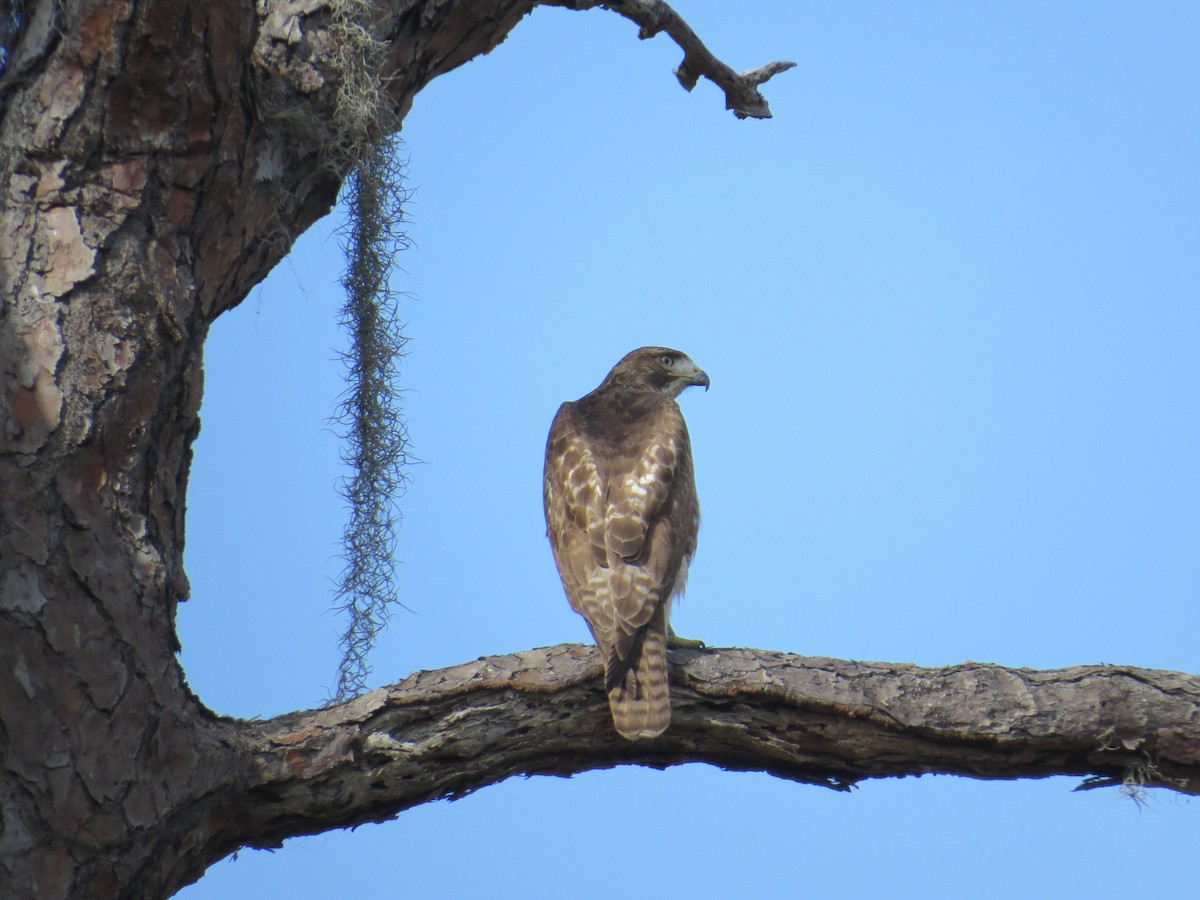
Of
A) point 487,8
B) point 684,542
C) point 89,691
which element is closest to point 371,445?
point 684,542

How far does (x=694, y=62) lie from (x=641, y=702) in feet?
11.4

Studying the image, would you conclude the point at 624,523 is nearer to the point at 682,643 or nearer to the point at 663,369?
the point at 682,643

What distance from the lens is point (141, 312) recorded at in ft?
12.5

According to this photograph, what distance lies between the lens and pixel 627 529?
17.7ft

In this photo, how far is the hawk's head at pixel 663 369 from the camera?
23.9ft

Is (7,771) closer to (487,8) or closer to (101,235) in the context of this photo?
(101,235)

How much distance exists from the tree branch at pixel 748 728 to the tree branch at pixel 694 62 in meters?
2.96

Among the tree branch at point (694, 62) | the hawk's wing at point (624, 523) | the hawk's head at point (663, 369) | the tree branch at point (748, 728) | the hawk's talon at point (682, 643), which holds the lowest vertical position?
the tree branch at point (748, 728)

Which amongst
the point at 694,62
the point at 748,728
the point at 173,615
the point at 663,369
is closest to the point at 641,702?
the point at 748,728

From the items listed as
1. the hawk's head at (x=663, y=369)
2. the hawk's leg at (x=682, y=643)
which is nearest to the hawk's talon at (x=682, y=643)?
the hawk's leg at (x=682, y=643)

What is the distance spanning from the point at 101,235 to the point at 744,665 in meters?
2.43

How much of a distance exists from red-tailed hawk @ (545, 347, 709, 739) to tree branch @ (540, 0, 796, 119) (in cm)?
155

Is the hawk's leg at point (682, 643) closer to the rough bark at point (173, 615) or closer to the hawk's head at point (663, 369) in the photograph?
the rough bark at point (173, 615)

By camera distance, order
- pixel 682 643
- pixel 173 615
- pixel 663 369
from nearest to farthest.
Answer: pixel 173 615
pixel 682 643
pixel 663 369
